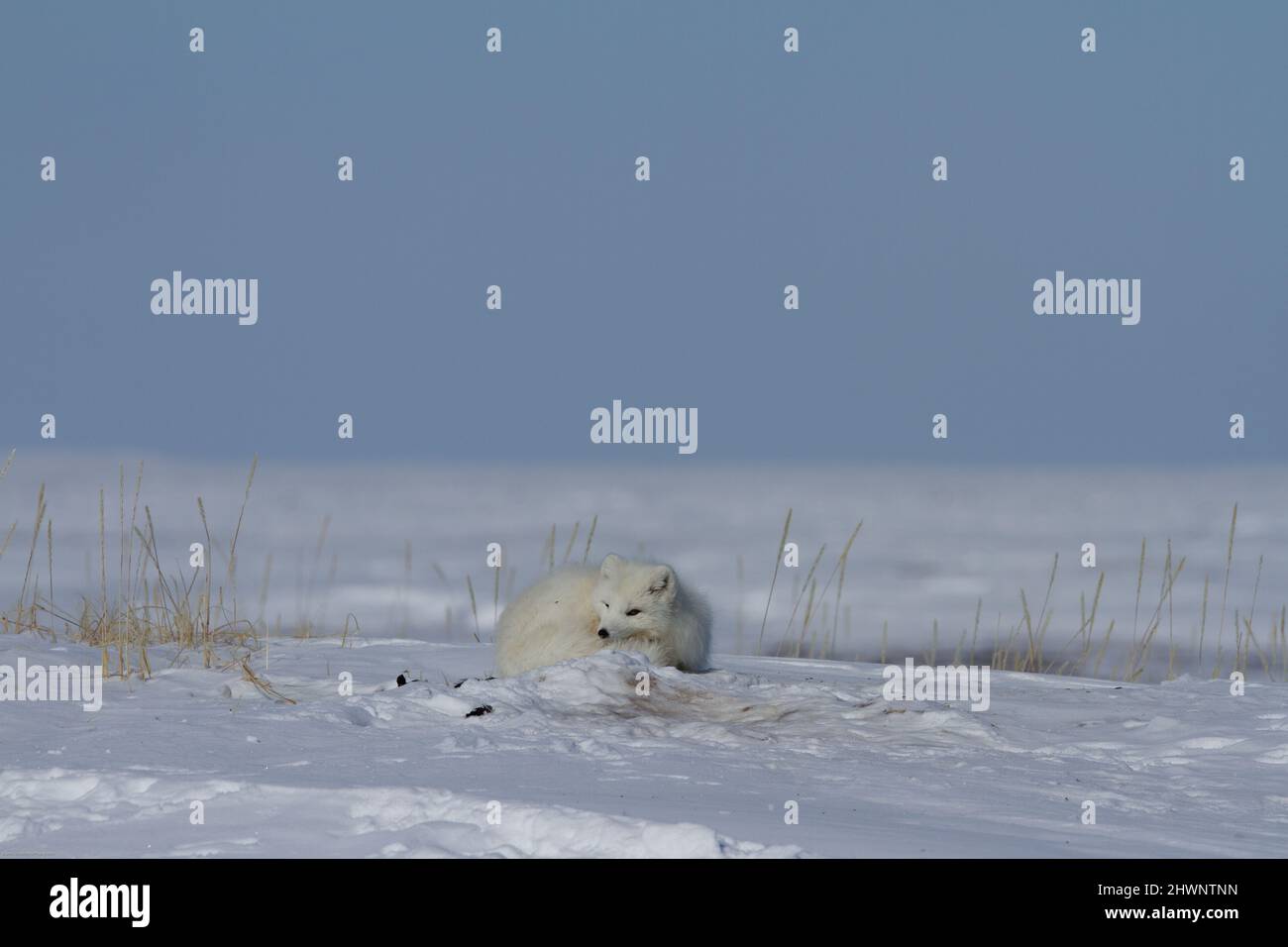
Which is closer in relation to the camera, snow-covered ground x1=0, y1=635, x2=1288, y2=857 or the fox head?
snow-covered ground x1=0, y1=635, x2=1288, y2=857

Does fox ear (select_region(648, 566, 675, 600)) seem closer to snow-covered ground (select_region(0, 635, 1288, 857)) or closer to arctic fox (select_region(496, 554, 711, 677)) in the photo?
arctic fox (select_region(496, 554, 711, 677))

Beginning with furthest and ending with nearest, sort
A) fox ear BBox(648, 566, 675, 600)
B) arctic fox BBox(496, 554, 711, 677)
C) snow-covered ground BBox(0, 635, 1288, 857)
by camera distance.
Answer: fox ear BBox(648, 566, 675, 600) < arctic fox BBox(496, 554, 711, 677) < snow-covered ground BBox(0, 635, 1288, 857)

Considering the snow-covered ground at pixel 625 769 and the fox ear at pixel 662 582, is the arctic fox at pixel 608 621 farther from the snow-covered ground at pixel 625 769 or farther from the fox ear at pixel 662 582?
the snow-covered ground at pixel 625 769

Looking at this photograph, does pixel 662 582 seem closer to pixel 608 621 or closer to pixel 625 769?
pixel 608 621

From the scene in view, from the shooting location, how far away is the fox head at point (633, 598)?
24.9ft

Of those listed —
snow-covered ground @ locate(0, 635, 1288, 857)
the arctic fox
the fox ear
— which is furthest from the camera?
the fox ear

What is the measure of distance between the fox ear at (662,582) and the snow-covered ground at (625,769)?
718 millimetres

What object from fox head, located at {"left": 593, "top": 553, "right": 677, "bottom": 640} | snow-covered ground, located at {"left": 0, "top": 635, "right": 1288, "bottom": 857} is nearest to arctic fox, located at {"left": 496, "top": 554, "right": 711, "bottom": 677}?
fox head, located at {"left": 593, "top": 553, "right": 677, "bottom": 640}

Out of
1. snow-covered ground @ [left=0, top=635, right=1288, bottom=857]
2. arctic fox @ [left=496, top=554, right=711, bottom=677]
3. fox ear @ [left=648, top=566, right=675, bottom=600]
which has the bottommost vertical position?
snow-covered ground @ [left=0, top=635, right=1288, bottom=857]

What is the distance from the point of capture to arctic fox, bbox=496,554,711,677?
756 centimetres

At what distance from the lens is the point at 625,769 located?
16.0 feet

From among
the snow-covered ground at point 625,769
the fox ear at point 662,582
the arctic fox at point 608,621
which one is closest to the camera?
the snow-covered ground at point 625,769

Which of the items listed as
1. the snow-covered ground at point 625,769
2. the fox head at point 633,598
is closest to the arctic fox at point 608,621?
the fox head at point 633,598
